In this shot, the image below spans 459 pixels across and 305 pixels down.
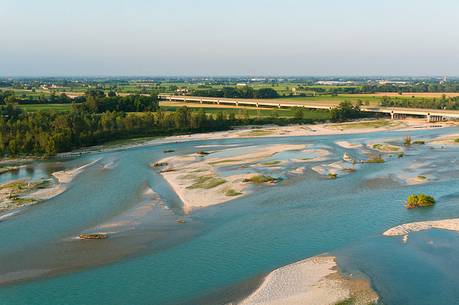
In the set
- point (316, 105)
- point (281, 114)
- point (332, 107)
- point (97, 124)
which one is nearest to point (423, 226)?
point (97, 124)

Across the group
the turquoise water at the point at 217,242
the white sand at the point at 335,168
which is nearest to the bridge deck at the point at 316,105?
the white sand at the point at 335,168

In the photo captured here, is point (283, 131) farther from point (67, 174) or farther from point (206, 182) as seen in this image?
point (67, 174)

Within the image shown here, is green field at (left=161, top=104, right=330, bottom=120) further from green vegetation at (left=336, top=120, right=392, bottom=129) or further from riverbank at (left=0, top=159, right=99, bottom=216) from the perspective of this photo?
riverbank at (left=0, top=159, right=99, bottom=216)

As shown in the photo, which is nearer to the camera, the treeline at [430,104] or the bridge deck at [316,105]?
the bridge deck at [316,105]

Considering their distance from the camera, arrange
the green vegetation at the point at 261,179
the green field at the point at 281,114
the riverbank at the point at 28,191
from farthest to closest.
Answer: the green field at the point at 281,114, the green vegetation at the point at 261,179, the riverbank at the point at 28,191

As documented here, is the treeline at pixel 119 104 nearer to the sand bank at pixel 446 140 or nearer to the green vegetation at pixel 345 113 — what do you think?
the green vegetation at pixel 345 113

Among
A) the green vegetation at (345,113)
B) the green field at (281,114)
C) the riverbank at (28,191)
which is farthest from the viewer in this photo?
the green vegetation at (345,113)

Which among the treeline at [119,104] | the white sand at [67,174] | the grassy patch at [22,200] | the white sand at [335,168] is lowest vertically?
the grassy patch at [22,200]
